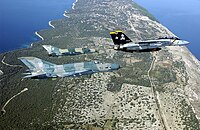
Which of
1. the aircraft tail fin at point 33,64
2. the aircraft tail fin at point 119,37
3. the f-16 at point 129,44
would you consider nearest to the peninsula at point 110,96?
the aircraft tail fin at point 33,64

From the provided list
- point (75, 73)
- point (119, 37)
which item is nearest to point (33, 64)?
point (75, 73)

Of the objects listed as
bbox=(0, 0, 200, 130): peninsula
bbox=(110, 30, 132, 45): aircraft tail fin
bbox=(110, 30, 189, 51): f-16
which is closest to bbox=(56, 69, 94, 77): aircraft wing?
bbox=(110, 30, 189, 51): f-16

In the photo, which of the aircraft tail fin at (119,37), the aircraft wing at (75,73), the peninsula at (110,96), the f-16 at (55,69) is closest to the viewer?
the f-16 at (55,69)

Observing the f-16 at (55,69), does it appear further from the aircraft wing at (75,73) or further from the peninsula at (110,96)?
the peninsula at (110,96)

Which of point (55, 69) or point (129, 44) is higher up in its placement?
point (129, 44)

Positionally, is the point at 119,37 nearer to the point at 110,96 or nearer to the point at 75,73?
the point at 75,73

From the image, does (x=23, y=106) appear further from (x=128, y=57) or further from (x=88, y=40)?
(x=88, y=40)

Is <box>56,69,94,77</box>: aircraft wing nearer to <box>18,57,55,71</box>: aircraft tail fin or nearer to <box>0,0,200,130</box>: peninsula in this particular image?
<box>18,57,55,71</box>: aircraft tail fin

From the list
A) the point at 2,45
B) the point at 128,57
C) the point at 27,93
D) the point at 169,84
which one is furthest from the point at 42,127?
the point at 2,45

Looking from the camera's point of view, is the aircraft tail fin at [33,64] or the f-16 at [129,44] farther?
the f-16 at [129,44]
